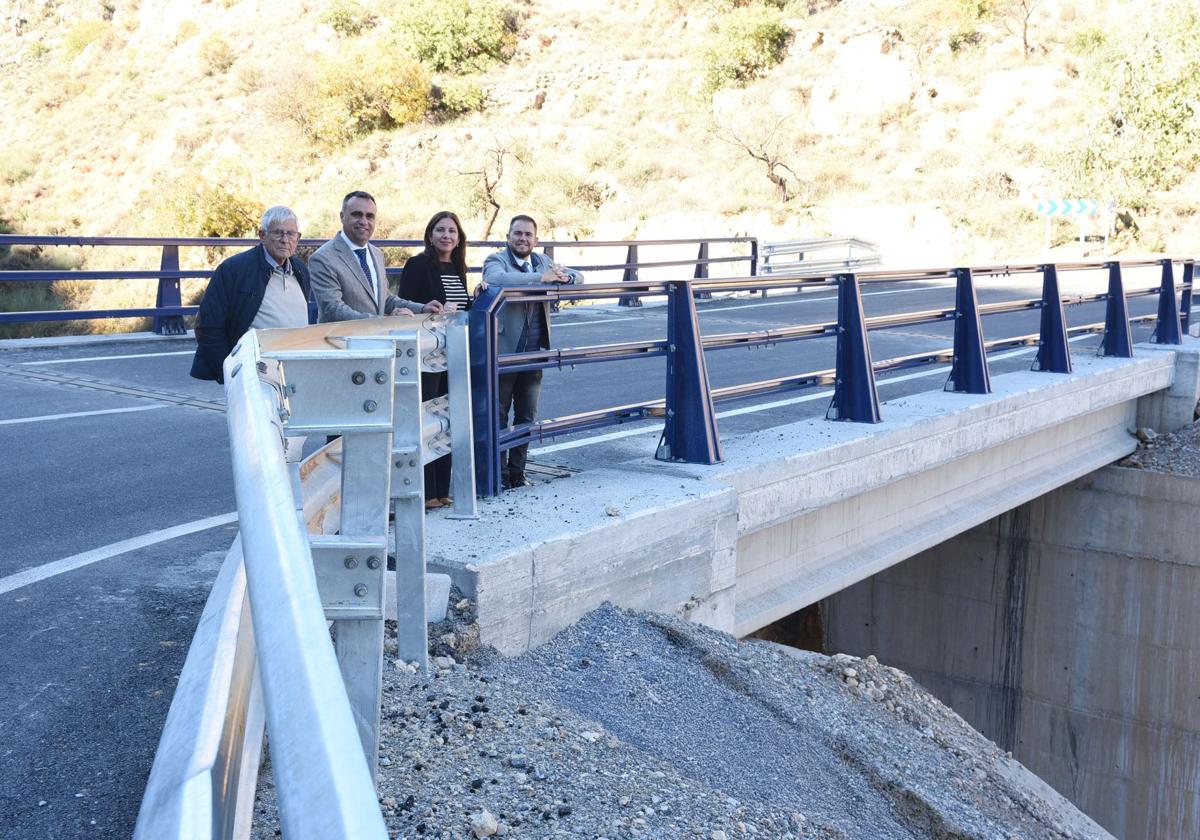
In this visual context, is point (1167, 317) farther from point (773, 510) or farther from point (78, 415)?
point (78, 415)

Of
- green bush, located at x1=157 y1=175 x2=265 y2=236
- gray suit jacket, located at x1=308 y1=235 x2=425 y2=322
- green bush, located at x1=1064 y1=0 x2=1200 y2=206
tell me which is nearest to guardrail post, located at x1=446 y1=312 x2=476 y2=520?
gray suit jacket, located at x1=308 y1=235 x2=425 y2=322

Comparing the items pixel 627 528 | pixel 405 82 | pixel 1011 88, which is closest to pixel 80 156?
pixel 405 82

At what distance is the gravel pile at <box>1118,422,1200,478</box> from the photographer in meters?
13.1

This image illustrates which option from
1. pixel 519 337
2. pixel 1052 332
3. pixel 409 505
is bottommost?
pixel 409 505

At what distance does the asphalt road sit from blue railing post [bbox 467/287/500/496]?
1.34 metres

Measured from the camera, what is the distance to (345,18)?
65.7 meters

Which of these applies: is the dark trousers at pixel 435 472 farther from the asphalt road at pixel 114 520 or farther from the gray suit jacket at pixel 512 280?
the asphalt road at pixel 114 520

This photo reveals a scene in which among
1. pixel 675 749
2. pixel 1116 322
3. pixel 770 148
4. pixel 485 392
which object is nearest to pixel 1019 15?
pixel 770 148

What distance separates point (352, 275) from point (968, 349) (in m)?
5.60

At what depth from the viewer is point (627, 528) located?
5.61 m

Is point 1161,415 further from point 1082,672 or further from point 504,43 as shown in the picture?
point 504,43

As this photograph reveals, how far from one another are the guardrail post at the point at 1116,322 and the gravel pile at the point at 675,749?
768cm

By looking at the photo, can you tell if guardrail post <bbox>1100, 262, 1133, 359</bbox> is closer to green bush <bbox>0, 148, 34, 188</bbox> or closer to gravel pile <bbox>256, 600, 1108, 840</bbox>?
gravel pile <bbox>256, 600, 1108, 840</bbox>

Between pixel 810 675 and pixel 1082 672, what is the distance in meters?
8.97
